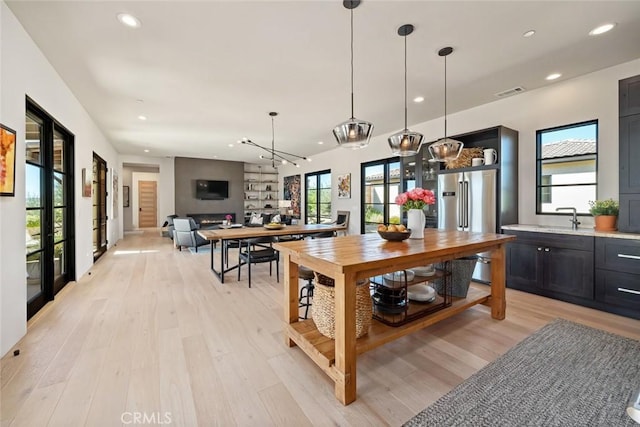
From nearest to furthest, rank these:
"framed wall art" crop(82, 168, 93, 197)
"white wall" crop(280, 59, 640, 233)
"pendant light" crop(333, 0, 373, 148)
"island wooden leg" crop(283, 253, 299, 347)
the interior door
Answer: "island wooden leg" crop(283, 253, 299, 347) < "pendant light" crop(333, 0, 373, 148) < "white wall" crop(280, 59, 640, 233) < "framed wall art" crop(82, 168, 93, 197) < the interior door

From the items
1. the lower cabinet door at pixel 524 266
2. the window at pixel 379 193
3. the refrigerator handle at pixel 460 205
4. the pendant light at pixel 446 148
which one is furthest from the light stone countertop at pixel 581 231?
the window at pixel 379 193

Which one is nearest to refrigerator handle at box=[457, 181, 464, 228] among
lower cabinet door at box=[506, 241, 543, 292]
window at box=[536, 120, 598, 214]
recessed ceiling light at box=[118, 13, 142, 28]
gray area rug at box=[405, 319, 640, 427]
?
lower cabinet door at box=[506, 241, 543, 292]

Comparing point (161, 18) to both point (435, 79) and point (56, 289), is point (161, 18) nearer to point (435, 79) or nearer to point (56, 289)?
point (435, 79)

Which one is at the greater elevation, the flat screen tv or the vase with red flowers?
the flat screen tv

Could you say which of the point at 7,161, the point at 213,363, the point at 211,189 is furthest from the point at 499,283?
the point at 211,189

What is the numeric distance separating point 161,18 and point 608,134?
4.99 m

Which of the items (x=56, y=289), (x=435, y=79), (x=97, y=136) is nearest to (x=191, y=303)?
(x=56, y=289)

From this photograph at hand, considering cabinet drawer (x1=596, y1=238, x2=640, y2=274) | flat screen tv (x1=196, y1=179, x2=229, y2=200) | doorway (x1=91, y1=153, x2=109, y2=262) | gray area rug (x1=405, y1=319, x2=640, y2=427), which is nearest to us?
gray area rug (x1=405, y1=319, x2=640, y2=427)

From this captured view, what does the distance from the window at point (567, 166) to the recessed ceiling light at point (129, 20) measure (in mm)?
4998

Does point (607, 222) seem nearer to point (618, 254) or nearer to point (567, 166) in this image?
point (618, 254)

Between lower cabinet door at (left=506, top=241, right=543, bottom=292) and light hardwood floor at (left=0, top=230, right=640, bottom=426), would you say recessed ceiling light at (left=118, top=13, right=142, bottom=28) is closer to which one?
light hardwood floor at (left=0, top=230, right=640, bottom=426)

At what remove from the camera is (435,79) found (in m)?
3.61

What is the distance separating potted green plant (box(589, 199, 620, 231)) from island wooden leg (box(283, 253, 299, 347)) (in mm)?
3612

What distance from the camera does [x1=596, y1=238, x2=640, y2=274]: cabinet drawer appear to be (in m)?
2.82
